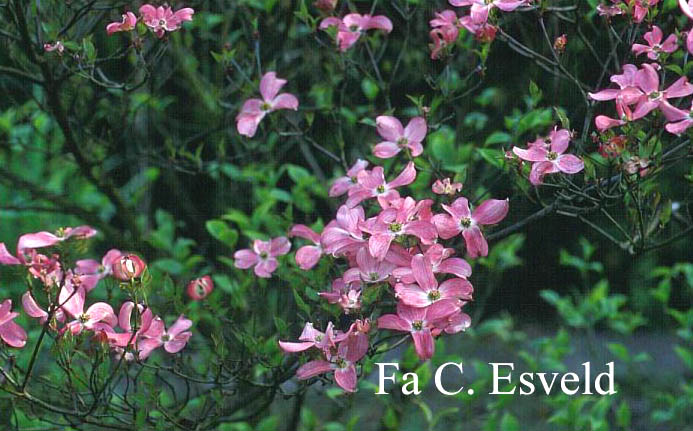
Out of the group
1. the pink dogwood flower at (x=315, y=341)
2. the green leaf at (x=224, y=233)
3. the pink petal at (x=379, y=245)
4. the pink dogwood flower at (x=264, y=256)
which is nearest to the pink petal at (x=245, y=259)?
the pink dogwood flower at (x=264, y=256)

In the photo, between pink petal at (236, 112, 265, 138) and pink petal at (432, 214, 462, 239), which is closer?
pink petal at (432, 214, 462, 239)

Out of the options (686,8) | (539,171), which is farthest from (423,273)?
(686,8)

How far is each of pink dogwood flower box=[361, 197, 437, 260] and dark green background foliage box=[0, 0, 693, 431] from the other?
0.20m

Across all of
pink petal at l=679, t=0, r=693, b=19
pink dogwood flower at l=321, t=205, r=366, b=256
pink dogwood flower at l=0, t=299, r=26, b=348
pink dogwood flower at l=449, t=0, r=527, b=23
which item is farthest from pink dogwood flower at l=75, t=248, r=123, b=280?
pink petal at l=679, t=0, r=693, b=19

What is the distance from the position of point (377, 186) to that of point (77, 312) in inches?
18.7

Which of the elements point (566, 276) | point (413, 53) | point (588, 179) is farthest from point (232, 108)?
point (566, 276)

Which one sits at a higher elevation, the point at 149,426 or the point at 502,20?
the point at 502,20

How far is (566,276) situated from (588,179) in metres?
2.49

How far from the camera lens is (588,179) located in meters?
1.33

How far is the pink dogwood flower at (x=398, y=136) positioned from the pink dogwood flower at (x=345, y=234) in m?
0.22

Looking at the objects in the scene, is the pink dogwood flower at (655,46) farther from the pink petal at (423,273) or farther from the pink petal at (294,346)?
the pink petal at (294,346)

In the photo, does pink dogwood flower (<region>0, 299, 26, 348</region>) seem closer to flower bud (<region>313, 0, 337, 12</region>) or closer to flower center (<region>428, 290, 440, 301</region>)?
flower center (<region>428, 290, 440, 301</region>)

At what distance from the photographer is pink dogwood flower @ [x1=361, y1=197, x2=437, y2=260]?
1.16 meters

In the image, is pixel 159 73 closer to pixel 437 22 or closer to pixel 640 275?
pixel 437 22
